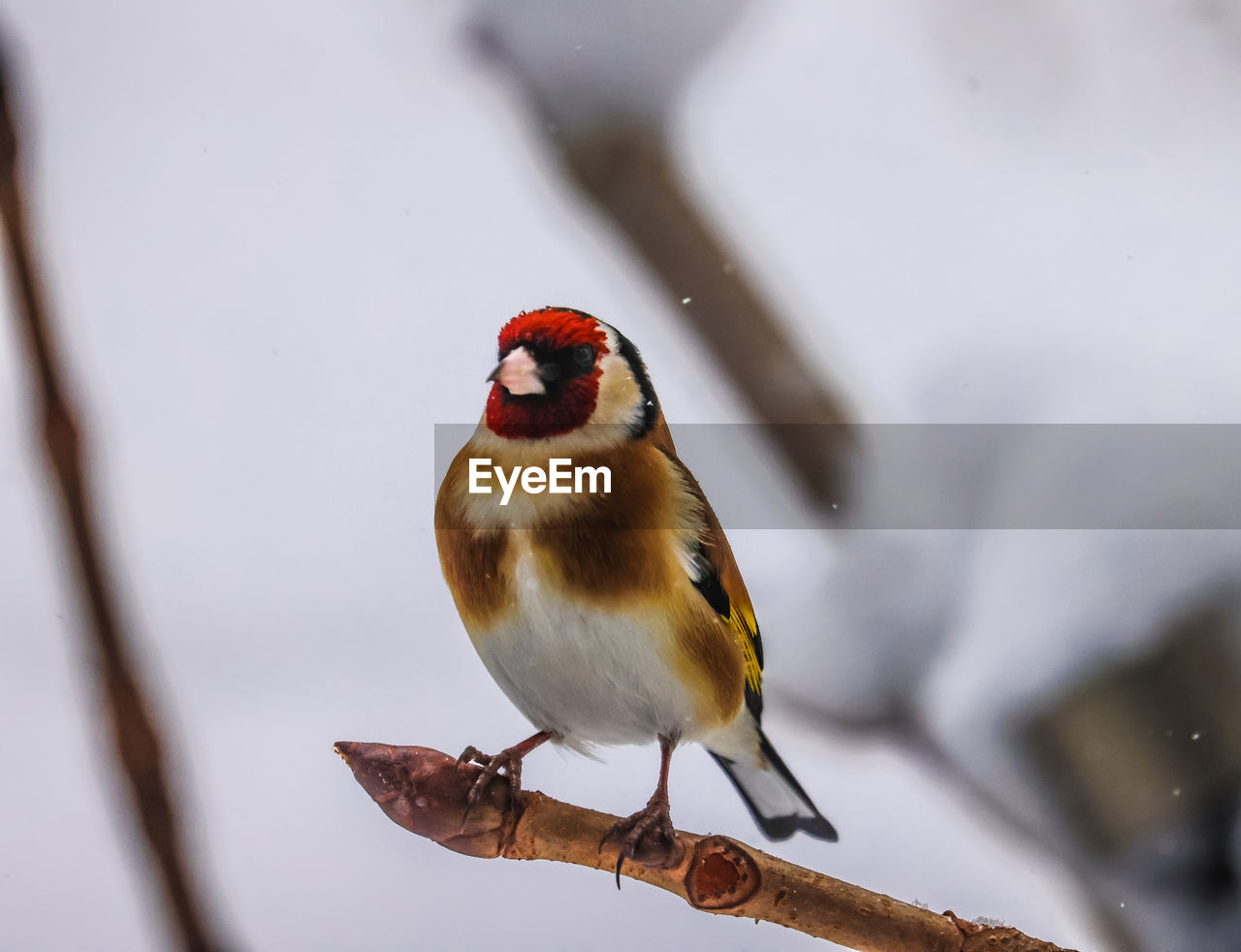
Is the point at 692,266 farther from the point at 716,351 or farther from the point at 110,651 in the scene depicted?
→ the point at 110,651

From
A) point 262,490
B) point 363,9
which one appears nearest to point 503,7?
point 363,9

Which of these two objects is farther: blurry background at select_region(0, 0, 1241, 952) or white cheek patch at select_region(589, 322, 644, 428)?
blurry background at select_region(0, 0, 1241, 952)

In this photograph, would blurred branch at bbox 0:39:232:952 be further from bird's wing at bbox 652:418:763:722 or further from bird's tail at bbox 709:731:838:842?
bird's tail at bbox 709:731:838:842

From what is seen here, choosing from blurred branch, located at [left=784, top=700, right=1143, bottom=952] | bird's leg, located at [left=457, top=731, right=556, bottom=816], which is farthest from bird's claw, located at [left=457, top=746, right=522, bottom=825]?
blurred branch, located at [left=784, top=700, right=1143, bottom=952]

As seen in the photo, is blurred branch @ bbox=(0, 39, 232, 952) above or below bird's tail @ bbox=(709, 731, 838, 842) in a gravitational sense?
above

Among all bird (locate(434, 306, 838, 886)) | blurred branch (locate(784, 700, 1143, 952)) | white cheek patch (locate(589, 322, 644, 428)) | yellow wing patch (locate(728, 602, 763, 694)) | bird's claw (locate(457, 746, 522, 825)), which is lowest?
blurred branch (locate(784, 700, 1143, 952))

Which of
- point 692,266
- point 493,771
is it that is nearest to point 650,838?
point 493,771
